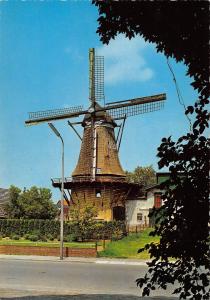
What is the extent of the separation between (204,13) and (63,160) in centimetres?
1982

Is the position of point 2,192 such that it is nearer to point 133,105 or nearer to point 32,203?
point 32,203

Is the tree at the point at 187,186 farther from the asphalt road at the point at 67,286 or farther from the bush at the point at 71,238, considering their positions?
the bush at the point at 71,238

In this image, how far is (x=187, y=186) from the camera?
15.8 feet

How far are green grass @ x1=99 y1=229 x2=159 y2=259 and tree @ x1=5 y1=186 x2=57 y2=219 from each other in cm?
1007

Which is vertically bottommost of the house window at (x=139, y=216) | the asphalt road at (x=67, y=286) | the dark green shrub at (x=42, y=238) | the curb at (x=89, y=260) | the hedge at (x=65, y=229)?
the curb at (x=89, y=260)

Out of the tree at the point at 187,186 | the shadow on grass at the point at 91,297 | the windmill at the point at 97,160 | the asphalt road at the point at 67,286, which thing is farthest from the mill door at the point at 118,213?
the tree at the point at 187,186

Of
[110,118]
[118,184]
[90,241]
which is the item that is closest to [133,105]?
[110,118]

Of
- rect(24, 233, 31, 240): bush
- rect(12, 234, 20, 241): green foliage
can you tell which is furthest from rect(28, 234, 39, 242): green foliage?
rect(12, 234, 20, 241): green foliage

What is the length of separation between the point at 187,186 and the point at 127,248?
76.0 feet

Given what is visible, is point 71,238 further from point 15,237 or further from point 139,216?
point 139,216

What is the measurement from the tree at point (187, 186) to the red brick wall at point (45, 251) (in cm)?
1937

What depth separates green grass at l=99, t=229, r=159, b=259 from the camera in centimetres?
2471

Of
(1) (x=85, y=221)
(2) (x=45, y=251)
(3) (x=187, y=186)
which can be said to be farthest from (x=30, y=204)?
(3) (x=187, y=186)

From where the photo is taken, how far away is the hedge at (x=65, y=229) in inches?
1270
